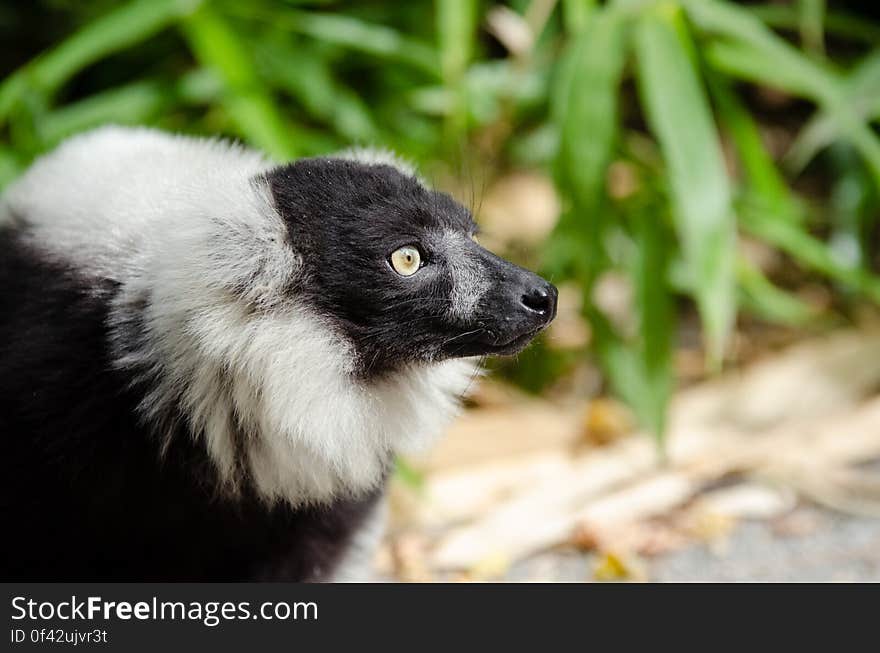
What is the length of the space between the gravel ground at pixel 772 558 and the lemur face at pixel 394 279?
1031 mm

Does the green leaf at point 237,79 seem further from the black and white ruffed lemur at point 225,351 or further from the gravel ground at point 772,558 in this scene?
the gravel ground at point 772,558

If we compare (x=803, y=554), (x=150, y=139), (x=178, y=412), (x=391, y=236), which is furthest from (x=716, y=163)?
(x=178, y=412)

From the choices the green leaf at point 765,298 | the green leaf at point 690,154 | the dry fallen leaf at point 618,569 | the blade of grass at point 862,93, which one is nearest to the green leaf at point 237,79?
the green leaf at point 690,154

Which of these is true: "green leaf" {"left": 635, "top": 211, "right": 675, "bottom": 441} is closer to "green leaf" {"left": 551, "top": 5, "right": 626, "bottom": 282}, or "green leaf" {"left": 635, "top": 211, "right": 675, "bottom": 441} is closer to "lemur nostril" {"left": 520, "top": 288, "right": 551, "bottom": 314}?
"green leaf" {"left": 551, "top": 5, "right": 626, "bottom": 282}

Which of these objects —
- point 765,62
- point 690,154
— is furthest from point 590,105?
point 765,62

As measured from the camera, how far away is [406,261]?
1955 mm

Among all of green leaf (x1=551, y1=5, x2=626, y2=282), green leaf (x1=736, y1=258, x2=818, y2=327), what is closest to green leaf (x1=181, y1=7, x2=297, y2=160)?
green leaf (x1=551, y1=5, x2=626, y2=282)

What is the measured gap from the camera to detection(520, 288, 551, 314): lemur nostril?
193 centimetres

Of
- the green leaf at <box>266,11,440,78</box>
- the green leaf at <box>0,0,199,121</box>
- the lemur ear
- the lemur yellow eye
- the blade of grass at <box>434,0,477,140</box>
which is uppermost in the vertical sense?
the green leaf at <box>266,11,440,78</box>

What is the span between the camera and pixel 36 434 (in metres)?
1.92

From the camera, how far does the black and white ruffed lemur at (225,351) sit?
1866 mm

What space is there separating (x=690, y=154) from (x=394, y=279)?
1.25 metres

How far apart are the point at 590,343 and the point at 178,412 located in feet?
6.15

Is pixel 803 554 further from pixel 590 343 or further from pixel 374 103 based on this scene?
pixel 374 103
